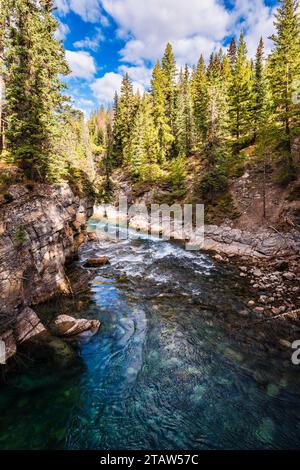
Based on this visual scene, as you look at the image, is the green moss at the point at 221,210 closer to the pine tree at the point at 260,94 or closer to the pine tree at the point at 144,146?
the pine tree at the point at 260,94

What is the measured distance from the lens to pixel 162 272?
16.5 meters

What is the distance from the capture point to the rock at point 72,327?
949cm

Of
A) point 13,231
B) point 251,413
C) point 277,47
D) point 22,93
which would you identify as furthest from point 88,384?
point 277,47

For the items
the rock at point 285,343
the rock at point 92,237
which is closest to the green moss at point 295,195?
the rock at point 285,343

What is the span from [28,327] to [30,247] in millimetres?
3491

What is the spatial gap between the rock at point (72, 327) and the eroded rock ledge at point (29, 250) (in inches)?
50.8

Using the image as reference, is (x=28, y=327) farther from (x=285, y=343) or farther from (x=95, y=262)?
(x=285, y=343)

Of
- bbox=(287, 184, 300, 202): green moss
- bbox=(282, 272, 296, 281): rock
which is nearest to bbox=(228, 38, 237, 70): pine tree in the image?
bbox=(287, 184, 300, 202): green moss

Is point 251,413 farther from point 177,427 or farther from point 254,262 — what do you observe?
point 254,262

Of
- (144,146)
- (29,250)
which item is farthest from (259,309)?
(144,146)

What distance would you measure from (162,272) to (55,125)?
11576 mm

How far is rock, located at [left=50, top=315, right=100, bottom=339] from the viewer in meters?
9.49

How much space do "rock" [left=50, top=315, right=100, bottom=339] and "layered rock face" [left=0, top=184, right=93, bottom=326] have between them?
1.54m

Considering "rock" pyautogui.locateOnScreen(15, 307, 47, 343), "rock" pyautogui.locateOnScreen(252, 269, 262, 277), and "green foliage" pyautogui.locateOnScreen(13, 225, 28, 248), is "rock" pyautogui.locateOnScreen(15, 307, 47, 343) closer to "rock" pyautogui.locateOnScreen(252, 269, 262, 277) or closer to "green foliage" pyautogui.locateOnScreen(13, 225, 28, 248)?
"green foliage" pyautogui.locateOnScreen(13, 225, 28, 248)
